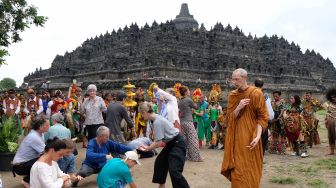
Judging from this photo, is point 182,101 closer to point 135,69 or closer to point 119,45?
point 135,69

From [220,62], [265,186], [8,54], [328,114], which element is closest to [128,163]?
[265,186]

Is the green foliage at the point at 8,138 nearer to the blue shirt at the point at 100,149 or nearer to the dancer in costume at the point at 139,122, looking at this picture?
the blue shirt at the point at 100,149

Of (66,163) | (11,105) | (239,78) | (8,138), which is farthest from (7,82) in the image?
(239,78)

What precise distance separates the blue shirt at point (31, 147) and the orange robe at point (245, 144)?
10.2ft

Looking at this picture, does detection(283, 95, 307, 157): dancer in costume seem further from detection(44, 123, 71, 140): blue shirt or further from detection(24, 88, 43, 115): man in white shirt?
detection(24, 88, 43, 115): man in white shirt

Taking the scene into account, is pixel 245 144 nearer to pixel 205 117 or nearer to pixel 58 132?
pixel 58 132

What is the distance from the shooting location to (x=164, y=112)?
27.9 feet

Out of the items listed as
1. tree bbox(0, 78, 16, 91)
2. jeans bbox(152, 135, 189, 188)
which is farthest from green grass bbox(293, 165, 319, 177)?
tree bbox(0, 78, 16, 91)

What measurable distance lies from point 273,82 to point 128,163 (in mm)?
44908

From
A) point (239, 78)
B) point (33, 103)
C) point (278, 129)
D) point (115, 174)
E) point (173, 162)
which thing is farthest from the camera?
point (33, 103)

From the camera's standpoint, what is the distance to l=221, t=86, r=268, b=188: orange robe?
17.9ft

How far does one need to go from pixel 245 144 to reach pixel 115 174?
1974 millimetres

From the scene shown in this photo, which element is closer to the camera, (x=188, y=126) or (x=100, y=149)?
(x=100, y=149)

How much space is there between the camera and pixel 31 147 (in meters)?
6.35
